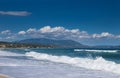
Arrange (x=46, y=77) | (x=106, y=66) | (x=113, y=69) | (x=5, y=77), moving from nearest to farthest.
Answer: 1. (x=5, y=77)
2. (x=46, y=77)
3. (x=113, y=69)
4. (x=106, y=66)

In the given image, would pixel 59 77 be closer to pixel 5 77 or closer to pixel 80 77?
pixel 80 77

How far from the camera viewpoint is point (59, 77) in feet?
59.5

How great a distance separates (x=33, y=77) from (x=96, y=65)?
31.8 ft

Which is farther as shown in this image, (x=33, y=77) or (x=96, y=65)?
(x=96, y=65)

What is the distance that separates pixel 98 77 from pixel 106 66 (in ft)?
21.9

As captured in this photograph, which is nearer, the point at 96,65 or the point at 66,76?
the point at 66,76

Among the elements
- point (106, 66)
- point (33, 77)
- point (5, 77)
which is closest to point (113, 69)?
point (106, 66)

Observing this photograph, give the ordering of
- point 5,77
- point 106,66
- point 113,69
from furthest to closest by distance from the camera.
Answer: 1. point 106,66
2. point 113,69
3. point 5,77

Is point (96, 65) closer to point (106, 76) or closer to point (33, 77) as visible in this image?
point (106, 76)

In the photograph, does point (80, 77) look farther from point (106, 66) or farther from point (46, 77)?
point (106, 66)

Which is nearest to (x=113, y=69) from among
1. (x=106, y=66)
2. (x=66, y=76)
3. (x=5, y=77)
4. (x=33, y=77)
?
(x=106, y=66)

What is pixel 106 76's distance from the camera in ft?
62.7

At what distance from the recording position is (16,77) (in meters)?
17.4

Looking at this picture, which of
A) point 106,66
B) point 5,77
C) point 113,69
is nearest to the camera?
point 5,77
